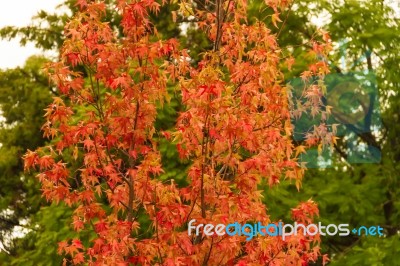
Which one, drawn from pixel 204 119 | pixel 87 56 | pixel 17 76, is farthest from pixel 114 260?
pixel 17 76

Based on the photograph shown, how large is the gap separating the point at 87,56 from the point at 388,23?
11.4 metres

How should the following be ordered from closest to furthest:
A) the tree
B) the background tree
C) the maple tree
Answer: the maple tree → the background tree → the tree

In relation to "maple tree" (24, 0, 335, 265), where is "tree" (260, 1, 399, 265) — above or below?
above

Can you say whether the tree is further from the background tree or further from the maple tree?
the maple tree

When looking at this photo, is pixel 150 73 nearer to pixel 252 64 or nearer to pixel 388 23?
pixel 252 64

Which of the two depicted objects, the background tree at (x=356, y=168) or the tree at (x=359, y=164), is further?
the tree at (x=359, y=164)

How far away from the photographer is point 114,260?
7.89m

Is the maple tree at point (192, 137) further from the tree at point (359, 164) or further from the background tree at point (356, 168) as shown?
the tree at point (359, 164)

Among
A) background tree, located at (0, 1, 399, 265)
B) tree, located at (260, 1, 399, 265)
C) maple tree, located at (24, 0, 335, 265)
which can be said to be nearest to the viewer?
Result: maple tree, located at (24, 0, 335, 265)

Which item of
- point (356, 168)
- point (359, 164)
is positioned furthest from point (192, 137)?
point (359, 164)

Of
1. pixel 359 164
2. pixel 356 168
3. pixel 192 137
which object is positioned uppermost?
pixel 359 164

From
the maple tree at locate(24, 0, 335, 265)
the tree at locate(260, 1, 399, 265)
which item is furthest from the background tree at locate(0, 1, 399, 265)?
the maple tree at locate(24, 0, 335, 265)

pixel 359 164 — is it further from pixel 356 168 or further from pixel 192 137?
pixel 192 137

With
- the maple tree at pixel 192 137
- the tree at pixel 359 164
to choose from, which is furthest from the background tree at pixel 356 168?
the maple tree at pixel 192 137
